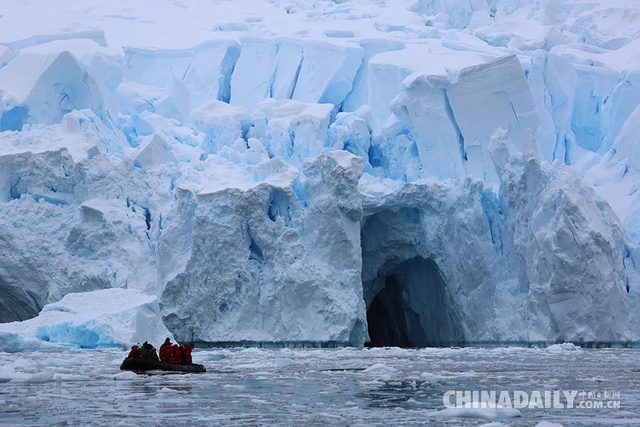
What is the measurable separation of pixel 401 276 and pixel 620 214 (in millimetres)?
6170

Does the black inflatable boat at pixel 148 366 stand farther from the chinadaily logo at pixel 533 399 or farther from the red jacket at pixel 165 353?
the chinadaily logo at pixel 533 399

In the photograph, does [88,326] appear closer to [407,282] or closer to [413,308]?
[413,308]

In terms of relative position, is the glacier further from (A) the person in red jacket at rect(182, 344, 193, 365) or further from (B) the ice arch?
(A) the person in red jacket at rect(182, 344, 193, 365)

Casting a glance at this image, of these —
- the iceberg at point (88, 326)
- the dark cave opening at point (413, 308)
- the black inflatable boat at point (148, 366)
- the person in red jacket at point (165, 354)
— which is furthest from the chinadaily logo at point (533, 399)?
the dark cave opening at point (413, 308)

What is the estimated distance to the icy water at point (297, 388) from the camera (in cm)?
773

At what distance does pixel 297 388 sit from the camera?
10.6 m

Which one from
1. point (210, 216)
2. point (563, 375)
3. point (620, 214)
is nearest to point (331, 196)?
point (210, 216)

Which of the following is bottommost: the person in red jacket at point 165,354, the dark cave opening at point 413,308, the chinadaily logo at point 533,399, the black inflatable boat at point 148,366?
the dark cave opening at point 413,308

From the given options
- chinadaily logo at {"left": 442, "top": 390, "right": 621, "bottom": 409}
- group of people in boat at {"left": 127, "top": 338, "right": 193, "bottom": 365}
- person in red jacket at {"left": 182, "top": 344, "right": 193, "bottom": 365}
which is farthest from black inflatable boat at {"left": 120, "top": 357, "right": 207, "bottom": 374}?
chinadaily logo at {"left": 442, "top": 390, "right": 621, "bottom": 409}

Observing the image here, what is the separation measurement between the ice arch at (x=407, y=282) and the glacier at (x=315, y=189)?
8cm

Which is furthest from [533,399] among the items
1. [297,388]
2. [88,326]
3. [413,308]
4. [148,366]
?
[413,308]

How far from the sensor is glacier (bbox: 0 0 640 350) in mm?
21078

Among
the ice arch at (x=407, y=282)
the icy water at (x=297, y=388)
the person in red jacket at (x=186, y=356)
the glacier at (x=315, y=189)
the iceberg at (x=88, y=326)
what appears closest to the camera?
the icy water at (x=297, y=388)

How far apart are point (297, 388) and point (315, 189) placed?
39.0ft
